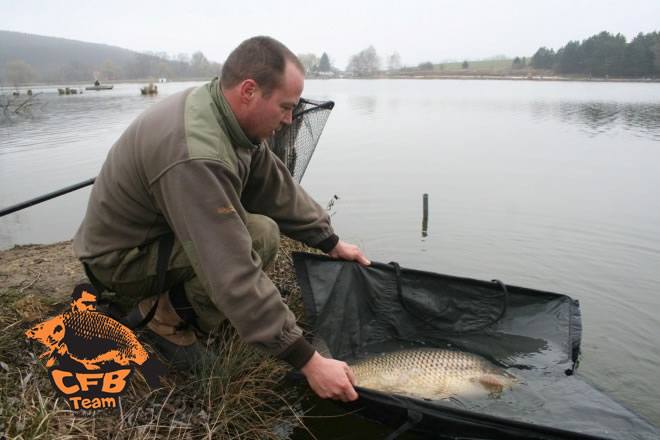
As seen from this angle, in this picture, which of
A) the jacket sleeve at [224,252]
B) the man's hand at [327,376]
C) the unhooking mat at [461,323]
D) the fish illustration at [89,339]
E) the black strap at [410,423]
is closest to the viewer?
the jacket sleeve at [224,252]

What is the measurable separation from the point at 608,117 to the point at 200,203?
21334 mm

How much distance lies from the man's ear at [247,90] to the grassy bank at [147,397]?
1.31 meters

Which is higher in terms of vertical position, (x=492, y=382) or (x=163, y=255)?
(x=163, y=255)

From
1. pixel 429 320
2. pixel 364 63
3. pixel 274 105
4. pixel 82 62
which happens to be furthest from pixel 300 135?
pixel 82 62

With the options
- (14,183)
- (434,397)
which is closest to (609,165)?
(434,397)

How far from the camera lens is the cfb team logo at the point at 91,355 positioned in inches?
90.7

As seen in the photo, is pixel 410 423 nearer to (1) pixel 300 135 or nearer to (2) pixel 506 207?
(1) pixel 300 135

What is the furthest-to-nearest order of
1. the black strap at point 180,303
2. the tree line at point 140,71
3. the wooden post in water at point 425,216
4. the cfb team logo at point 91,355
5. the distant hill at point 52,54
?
the distant hill at point 52,54 → the tree line at point 140,71 → the wooden post in water at point 425,216 → the black strap at point 180,303 → the cfb team logo at point 91,355

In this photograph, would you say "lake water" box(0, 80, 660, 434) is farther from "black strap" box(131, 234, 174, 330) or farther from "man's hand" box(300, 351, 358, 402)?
"black strap" box(131, 234, 174, 330)

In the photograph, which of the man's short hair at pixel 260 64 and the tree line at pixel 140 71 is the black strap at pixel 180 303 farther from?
the tree line at pixel 140 71

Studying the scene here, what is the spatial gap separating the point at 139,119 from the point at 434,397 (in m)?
2.11

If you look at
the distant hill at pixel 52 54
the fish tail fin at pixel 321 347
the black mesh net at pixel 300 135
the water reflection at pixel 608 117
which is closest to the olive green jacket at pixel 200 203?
the fish tail fin at pixel 321 347

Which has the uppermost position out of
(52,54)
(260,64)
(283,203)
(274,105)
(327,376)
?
(52,54)

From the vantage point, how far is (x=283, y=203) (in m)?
2.93
